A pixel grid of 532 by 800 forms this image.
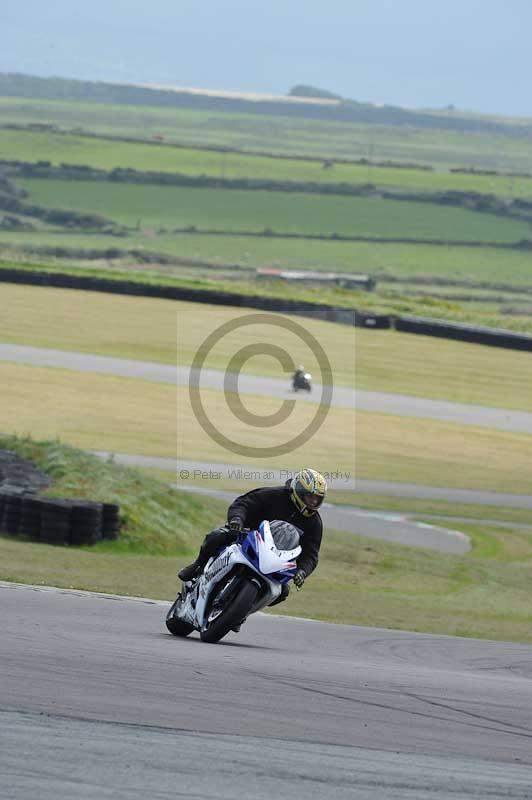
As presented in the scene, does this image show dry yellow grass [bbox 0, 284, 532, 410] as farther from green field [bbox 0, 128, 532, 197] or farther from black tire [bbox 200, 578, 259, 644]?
green field [bbox 0, 128, 532, 197]

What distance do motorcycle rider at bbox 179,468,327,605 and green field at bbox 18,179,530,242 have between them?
106 metres

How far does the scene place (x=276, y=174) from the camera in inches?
6240

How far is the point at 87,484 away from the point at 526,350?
35032 millimetres

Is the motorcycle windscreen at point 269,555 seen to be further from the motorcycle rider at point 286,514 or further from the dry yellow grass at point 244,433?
the dry yellow grass at point 244,433

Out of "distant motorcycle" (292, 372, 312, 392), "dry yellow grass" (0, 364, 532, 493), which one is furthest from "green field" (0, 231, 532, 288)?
"dry yellow grass" (0, 364, 532, 493)

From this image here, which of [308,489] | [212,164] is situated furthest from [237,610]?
[212,164]

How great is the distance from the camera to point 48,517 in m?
17.4

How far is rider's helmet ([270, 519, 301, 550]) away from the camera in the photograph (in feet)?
31.2

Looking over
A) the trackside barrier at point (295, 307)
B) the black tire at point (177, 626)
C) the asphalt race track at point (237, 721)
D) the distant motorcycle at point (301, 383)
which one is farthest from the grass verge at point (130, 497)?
the trackside barrier at point (295, 307)

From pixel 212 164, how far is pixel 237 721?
15272 centimetres

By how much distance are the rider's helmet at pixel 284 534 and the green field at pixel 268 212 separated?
348 ft

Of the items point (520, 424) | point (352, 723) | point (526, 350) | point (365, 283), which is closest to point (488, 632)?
point (352, 723)

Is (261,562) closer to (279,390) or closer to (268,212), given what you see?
(279,390)

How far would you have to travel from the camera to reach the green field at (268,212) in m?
120
